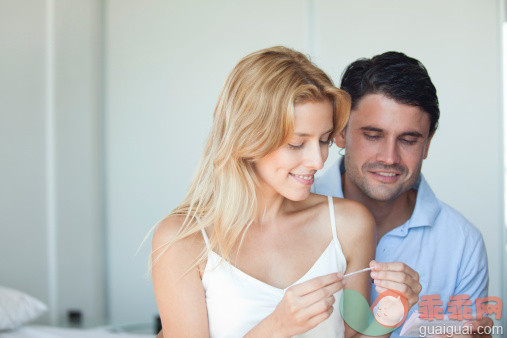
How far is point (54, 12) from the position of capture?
3408 mm

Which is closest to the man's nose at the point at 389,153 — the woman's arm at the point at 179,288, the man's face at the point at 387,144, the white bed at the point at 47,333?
the man's face at the point at 387,144

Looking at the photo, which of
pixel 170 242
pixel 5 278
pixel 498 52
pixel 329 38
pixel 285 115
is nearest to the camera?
pixel 285 115

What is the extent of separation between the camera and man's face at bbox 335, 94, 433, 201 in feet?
6.14

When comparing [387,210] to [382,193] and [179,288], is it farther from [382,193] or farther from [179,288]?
[179,288]

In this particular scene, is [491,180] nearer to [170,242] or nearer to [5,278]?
[170,242]

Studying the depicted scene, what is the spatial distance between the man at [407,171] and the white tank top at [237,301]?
44 centimetres

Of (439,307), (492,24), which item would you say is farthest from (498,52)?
(439,307)

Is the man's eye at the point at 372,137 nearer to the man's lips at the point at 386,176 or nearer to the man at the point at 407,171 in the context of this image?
the man at the point at 407,171

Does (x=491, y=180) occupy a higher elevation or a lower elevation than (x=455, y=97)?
lower

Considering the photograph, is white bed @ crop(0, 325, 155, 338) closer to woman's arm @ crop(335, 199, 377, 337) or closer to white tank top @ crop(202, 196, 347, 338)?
white tank top @ crop(202, 196, 347, 338)

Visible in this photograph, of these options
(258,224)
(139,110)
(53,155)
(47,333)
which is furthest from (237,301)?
(139,110)

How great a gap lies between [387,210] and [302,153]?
2.18ft

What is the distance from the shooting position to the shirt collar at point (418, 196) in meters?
1.93

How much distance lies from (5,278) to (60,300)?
0.44m
